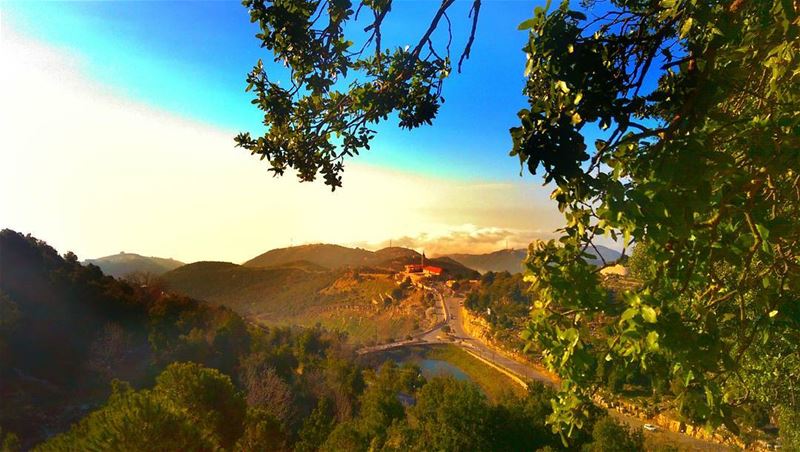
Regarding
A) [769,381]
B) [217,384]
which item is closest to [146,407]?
[217,384]

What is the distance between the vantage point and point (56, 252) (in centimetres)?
4384

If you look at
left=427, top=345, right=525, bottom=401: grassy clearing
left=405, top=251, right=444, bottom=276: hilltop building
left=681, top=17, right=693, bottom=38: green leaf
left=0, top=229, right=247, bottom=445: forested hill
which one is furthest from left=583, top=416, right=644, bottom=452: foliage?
left=405, top=251, right=444, bottom=276: hilltop building

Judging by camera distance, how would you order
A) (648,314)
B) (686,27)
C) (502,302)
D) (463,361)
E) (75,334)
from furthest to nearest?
(502,302) → (463,361) → (75,334) → (686,27) → (648,314)

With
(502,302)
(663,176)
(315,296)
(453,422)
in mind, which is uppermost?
(663,176)

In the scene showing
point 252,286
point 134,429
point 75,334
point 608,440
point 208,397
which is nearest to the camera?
point 134,429

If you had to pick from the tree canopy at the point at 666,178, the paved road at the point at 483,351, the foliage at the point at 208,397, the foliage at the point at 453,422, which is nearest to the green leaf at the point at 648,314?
the tree canopy at the point at 666,178

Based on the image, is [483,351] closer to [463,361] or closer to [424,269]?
[463,361]

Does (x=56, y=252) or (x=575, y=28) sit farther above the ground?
(x=56, y=252)

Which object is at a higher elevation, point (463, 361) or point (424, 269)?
point (424, 269)

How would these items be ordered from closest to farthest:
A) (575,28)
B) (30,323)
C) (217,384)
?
(575,28) < (217,384) < (30,323)

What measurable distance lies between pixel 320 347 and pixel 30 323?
86.0ft

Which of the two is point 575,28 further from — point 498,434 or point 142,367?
point 142,367

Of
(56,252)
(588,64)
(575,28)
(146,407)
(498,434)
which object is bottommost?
(498,434)

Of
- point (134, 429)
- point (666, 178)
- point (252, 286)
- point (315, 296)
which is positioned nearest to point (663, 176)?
point (666, 178)
